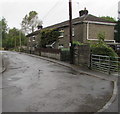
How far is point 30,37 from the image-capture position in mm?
44188

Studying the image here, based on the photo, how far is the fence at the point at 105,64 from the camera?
10977 millimetres

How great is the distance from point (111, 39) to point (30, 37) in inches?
988

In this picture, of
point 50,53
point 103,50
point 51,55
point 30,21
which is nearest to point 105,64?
point 103,50

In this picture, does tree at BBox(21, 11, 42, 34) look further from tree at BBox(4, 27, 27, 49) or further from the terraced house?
the terraced house

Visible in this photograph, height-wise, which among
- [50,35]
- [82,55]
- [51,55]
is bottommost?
[51,55]

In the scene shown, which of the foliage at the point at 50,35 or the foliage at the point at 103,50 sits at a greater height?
the foliage at the point at 50,35

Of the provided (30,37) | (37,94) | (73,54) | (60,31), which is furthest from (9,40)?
(37,94)

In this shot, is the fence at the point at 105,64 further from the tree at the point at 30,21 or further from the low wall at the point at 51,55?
the tree at the point at 30,21

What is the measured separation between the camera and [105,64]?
11438mm

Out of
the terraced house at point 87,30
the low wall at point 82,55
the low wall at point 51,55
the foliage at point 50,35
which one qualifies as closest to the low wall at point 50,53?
the low wall at point 51,55

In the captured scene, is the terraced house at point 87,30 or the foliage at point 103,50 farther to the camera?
the terraced house at point 87,30

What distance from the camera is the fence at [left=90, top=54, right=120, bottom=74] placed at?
1098 cm

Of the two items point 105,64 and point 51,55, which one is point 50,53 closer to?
point 51,55

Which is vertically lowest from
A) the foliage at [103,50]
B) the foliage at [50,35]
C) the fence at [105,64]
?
the fence at [105,64]
